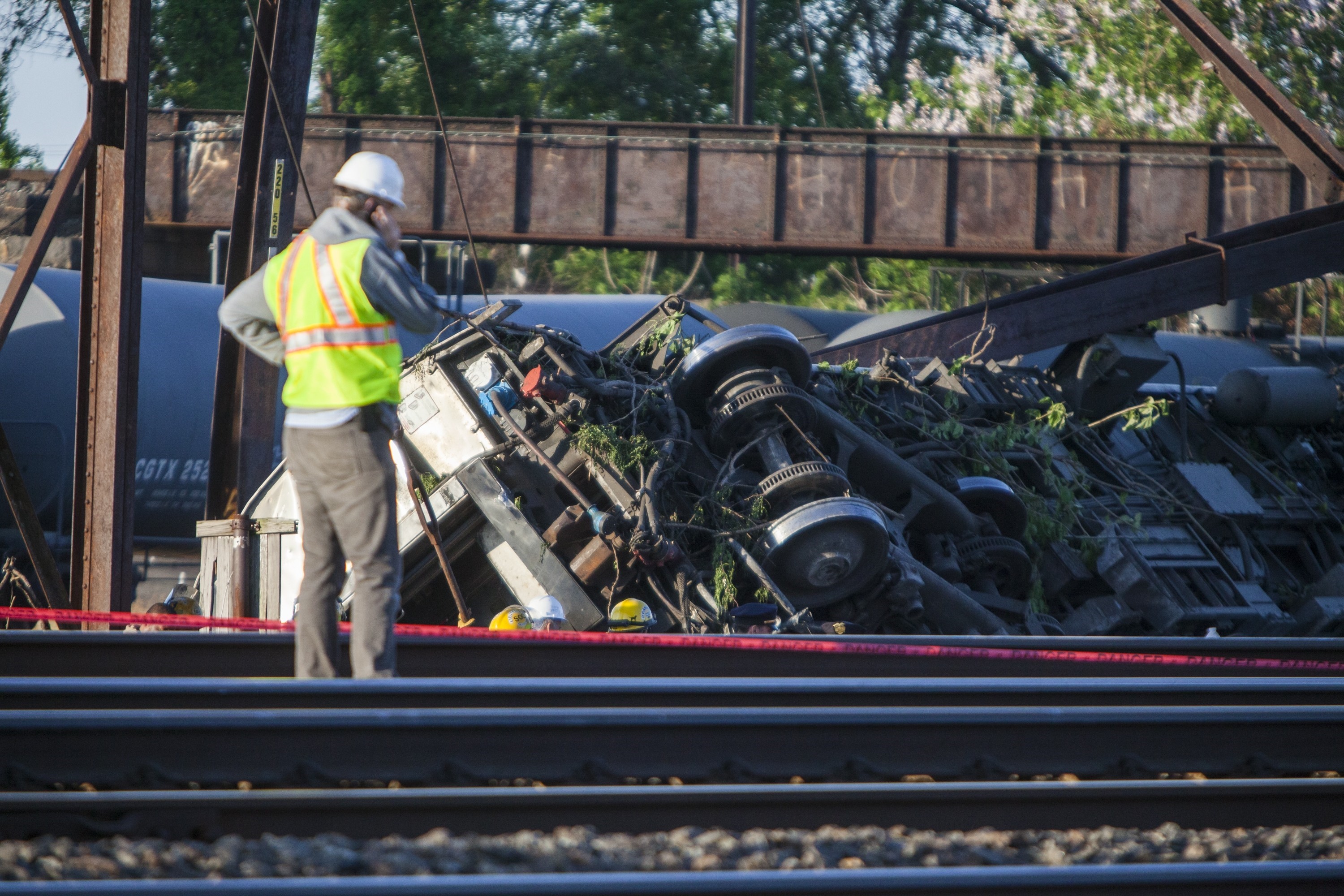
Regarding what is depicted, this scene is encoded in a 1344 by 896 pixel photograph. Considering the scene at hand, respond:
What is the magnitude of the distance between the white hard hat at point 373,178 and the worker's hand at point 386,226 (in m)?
Answer: 0.04

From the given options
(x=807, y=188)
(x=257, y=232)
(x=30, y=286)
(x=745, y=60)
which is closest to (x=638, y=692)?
(x=30, y=286)

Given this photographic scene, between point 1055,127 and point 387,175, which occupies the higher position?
point 1055,127

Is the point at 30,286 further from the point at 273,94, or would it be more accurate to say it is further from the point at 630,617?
the point at 630,617

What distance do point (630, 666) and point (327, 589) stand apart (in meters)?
1.32

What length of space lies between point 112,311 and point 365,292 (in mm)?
3808

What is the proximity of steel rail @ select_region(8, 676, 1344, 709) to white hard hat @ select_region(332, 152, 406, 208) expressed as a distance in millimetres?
1588

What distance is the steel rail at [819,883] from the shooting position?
2518 mm

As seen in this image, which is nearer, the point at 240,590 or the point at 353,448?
the point at 353,448

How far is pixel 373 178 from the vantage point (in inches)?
160

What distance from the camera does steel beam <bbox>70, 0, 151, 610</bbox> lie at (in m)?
6.98

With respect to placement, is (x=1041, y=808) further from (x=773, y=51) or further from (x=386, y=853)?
(x=773, y=51)

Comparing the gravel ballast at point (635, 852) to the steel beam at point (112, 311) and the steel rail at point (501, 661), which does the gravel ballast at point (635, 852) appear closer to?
the steel rail at point (501, 661)

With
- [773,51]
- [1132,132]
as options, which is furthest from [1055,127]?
[773,51]

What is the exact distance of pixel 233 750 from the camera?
3.48 metres
